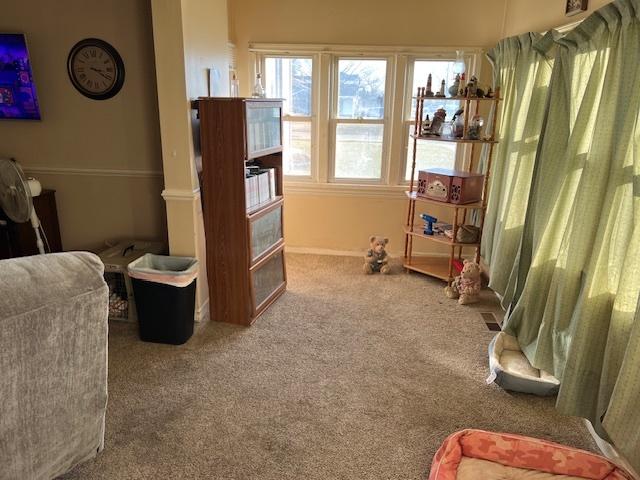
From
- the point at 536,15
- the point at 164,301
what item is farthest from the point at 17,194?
the point at 536,15

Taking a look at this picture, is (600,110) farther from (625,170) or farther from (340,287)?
(340,287)

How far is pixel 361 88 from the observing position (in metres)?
4.17

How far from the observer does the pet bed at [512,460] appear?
1799 mm

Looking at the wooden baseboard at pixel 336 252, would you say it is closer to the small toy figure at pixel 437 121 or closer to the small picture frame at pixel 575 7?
the small toy figure at pixel 437 121

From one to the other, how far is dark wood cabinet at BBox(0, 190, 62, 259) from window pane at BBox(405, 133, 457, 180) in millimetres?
2945

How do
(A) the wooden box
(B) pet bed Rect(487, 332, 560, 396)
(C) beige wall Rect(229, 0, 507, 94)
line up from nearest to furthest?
1. (B) pet bed Rect(487, 332, 560, 396)
2. (A) the wooden box
3. (C) beige wall Rect(229, 0, 507, 94)

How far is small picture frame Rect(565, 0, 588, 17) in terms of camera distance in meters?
2.44

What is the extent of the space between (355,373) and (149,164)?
1.95m

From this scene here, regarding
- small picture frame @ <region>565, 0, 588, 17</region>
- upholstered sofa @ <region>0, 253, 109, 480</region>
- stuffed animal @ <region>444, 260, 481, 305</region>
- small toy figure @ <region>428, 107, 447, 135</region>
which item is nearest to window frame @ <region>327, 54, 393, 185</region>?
small toy figure @ <region>428, 107, 447, 135</region>

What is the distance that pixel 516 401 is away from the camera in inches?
91.9

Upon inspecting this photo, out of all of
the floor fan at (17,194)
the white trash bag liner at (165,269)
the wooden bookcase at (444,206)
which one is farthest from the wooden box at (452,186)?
the floor fan at (17,194)

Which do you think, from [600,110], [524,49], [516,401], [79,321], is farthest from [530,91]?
[79,321]

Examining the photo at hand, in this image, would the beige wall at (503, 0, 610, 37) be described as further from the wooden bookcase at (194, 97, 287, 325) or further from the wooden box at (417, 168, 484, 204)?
the wooden bookcase at (194, 97, 287, 325)

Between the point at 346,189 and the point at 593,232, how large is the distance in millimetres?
2551
